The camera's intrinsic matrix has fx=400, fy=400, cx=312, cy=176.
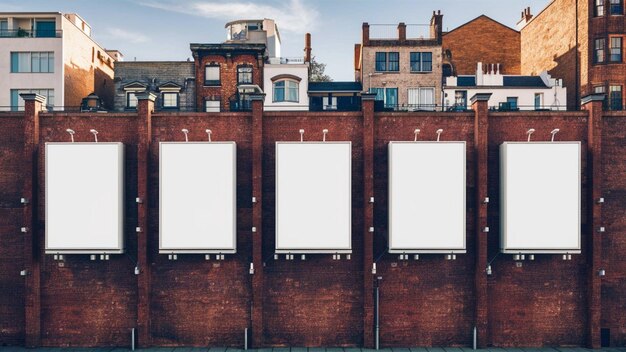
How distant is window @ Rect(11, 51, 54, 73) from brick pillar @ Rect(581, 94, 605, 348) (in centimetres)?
3691

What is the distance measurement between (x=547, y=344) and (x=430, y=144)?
39.0ft

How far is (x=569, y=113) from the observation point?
2067 cm

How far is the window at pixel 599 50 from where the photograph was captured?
97.5 feet

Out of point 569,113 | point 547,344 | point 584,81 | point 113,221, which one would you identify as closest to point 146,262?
point 113,221

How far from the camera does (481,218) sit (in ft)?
65.8

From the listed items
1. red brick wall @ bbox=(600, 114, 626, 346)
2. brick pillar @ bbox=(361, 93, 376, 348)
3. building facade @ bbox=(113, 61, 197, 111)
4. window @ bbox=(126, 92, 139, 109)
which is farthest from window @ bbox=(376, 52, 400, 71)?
window @ bbox=(126, 92, 139, 109)

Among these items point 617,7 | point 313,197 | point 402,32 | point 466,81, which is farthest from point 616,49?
point 313,197

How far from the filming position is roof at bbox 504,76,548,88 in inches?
1297

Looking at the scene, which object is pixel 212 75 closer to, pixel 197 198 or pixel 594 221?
pixel 197 198

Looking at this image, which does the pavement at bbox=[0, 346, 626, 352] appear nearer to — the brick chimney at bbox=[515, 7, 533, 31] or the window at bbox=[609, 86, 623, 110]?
the window at bbox=[609, 86, 623, 110]

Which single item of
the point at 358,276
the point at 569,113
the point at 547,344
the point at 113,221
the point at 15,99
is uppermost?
the point at 15,99

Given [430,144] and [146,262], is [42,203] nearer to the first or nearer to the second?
[146,262]

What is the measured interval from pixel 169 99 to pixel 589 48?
32608mm

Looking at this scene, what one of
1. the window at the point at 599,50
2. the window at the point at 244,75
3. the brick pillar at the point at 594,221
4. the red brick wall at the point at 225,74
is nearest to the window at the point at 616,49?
the window at the point at 599,50
